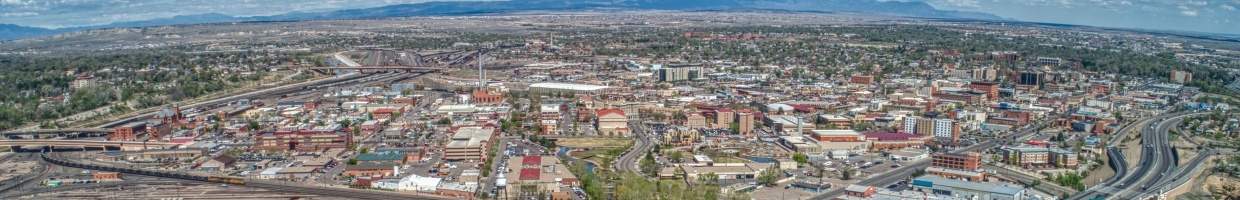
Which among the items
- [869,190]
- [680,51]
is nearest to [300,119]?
[869,190]

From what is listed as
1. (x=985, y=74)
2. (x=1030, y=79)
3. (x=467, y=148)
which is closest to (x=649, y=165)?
(x=467, y=148)

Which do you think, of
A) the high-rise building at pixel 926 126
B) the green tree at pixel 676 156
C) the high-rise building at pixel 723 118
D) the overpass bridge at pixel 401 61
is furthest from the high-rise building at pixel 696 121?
the overpass bridge at pixel 401 61

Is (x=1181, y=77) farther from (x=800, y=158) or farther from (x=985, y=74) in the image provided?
(x=800, y=158)

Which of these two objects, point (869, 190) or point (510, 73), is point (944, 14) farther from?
point (869, 190)

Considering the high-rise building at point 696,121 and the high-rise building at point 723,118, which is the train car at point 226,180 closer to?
the high-rise building at point 696,121

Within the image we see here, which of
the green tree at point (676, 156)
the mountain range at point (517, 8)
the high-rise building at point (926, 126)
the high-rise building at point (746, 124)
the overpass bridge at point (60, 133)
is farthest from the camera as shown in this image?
the mountain range at point (517, 8)

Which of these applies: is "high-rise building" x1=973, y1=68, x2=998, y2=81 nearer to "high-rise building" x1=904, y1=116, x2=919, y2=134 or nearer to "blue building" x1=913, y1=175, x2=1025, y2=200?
"high-rise building" x1=904, y1=116, x2=919, y2=134

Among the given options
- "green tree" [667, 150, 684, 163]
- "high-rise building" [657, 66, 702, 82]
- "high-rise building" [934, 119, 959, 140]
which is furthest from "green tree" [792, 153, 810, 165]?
"high-rise building" [657, 66, 702, 82]
